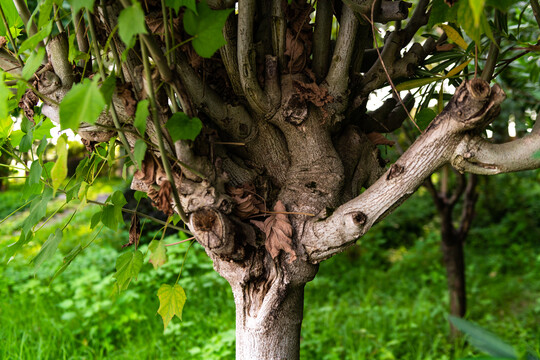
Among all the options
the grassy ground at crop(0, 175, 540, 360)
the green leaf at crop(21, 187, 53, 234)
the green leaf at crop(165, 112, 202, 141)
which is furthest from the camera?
the grassy ground at crop(0, 175, 540, 360)

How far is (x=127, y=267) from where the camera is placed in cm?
105

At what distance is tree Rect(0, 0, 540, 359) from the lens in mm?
898

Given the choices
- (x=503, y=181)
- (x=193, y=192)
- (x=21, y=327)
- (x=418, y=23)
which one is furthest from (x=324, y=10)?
(x=503, y=181)

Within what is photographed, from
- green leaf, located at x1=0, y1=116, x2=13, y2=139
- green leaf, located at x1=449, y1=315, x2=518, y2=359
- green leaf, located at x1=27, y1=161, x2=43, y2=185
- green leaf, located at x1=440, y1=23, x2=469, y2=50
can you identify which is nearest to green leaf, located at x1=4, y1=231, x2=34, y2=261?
green leaf, located at x1=27, y1=161, x2=43, y2=185

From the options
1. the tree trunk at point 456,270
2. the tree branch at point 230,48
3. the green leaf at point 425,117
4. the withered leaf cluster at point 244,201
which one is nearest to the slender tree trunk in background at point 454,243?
the tree trunk at point 456,270

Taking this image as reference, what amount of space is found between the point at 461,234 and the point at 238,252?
7.65 ft

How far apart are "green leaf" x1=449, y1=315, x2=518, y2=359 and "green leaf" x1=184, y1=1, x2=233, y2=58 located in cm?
57

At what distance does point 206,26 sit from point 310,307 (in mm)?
2919

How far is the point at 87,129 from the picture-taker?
0.97m

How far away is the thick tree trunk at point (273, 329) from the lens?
44.9 inches

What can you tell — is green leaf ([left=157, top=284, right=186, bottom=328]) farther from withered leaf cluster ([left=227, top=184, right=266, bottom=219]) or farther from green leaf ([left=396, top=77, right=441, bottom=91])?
→ green leaf ([left=396, top=77, right=441, bottom=91])

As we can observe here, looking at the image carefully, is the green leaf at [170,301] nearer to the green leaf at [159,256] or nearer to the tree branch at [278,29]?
the green leaf at [159,256]

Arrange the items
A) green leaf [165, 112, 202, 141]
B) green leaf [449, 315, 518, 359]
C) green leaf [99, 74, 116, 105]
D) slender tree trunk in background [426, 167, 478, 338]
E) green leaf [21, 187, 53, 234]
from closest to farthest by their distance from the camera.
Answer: green leaf [449, 315, 518, 359]
green leaf [99, 74, 116, 105]
green leaf [165, 112, 202, 141]
green leaf [21, 187, 53, 234]
slender tree trunk in background [426, 167, 478, 338]

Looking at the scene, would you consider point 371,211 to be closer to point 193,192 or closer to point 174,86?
point 193,192
